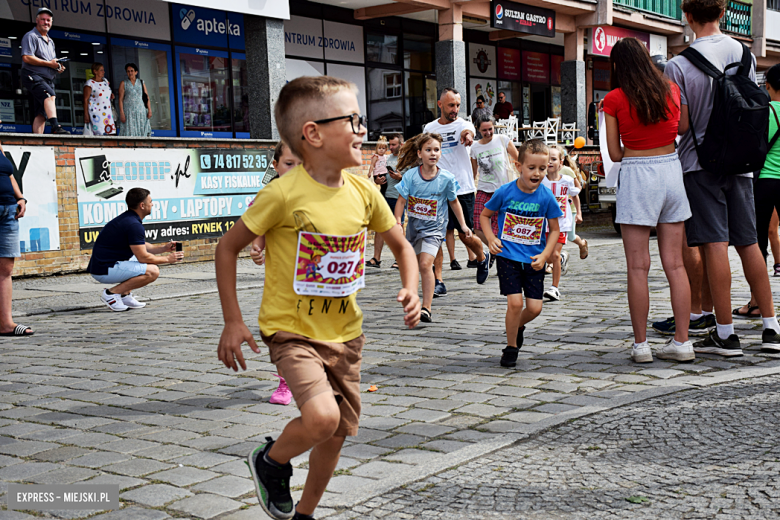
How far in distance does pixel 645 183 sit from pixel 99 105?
1305cm

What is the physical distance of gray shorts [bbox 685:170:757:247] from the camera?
19.2ft

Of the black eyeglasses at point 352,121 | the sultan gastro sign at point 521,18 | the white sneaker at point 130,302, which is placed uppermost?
the sultan gastro sign at point 521,18

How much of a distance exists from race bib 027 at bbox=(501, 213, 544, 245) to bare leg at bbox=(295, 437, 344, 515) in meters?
3.22

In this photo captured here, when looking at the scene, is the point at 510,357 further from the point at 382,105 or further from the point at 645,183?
the point at 382,105

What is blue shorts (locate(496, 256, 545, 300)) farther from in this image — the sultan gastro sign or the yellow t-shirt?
the sultan gastro sign

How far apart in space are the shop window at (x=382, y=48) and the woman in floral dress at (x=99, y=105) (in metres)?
9.16

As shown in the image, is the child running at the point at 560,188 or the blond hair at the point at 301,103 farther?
the child running at the point at 560,188

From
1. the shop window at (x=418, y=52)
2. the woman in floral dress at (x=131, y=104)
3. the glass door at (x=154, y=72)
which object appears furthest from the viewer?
the shop window at (x=418, y=52)

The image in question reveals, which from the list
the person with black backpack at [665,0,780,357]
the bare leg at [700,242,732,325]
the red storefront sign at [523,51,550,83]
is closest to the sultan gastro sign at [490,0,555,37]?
the red storefront sign at [523,51,550,83]

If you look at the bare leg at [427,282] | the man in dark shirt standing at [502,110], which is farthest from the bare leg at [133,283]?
the man in dark shirt standing at [502,110]

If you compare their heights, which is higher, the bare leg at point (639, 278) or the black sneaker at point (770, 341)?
the bare leg at point (639, 278)

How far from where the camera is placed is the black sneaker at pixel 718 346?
5707mm

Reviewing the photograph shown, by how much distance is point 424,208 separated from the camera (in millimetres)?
7895

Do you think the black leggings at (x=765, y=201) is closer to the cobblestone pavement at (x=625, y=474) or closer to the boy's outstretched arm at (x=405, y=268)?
the cobblestone pavement at (x=625, y=474)
